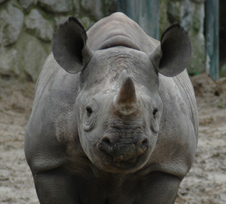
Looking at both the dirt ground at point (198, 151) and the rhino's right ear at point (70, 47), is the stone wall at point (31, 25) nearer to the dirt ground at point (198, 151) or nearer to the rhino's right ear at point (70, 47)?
the dirt ground at point (198, 151)

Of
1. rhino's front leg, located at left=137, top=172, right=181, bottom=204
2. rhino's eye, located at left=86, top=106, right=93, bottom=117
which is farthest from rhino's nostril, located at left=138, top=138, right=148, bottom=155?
rhino's front leg, located at left=137, top=172, right=181, bottom=204

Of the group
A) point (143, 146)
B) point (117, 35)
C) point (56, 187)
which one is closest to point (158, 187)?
point (56, 187)

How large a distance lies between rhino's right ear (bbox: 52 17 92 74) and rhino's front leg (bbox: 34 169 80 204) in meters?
0.74

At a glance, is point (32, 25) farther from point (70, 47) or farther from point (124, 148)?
point (124, 148)

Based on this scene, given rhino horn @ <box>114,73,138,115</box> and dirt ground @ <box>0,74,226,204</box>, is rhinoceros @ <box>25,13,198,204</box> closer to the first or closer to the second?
rhino horn @ <box>114,73,138,115</box>

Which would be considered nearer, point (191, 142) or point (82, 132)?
point (82, 132)

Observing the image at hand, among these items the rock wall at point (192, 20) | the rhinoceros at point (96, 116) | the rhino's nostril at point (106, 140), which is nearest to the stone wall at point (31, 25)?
the rock wall at point (192, 20)

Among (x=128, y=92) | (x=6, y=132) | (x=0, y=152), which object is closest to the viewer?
(x=128, y=92)

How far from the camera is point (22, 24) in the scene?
25.0 feet

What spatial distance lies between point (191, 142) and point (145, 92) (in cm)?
85

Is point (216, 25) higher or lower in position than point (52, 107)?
lower

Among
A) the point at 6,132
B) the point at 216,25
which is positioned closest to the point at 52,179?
the point at 6,132

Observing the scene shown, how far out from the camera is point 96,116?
259cm

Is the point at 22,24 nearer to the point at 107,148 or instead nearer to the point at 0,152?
the point at 0,152
